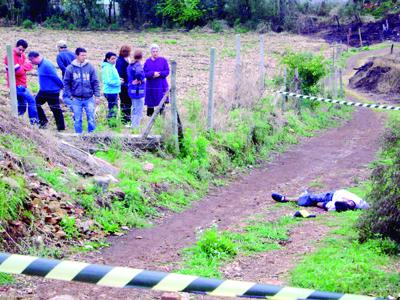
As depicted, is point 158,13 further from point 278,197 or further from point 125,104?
point 278,197

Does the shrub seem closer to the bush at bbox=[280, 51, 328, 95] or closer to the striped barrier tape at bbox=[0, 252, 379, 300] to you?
the bush at bbox=[280, 51, 328, 95]

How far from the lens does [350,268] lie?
6652mm

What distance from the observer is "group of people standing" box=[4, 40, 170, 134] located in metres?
11.4

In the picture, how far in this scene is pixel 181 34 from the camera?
4884 centimetres

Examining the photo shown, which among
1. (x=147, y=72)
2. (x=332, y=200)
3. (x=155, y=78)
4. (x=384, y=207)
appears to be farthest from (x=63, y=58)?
(x=384, y=207)

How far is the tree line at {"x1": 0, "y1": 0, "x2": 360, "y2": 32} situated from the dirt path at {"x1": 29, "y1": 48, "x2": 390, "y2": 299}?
119 ft

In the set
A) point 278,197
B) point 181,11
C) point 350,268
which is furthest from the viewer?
point 181,11

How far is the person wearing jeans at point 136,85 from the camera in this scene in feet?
40.3

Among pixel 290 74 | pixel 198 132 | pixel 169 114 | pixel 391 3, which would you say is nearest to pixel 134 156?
pixel 169 114

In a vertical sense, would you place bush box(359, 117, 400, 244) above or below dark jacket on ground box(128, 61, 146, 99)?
below

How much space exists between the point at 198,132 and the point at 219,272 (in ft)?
19.8

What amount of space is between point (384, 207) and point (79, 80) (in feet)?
20.0

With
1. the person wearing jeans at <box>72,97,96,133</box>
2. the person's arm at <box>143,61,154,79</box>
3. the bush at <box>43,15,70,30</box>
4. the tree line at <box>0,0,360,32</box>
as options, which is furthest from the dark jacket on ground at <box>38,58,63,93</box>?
the tree line at <box>0,0,360,32</box>

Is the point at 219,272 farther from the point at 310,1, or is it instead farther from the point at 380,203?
the point at 310,1
